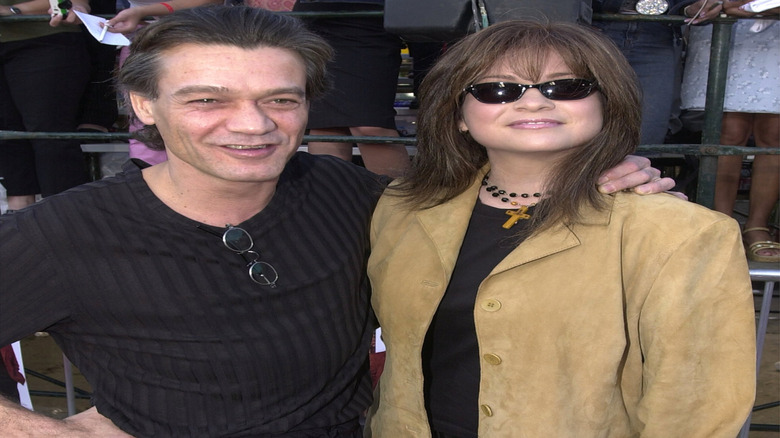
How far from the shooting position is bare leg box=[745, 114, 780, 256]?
3223 millimetres

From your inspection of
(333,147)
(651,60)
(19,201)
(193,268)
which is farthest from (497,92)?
(19,201)

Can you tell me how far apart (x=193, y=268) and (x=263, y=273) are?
0.57 ft

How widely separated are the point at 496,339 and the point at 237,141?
31.3 inches

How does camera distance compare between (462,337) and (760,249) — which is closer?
(462,337)

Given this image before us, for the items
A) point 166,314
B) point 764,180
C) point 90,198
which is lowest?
point 764,180

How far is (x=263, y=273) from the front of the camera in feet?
6.07

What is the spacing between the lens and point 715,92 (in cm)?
248

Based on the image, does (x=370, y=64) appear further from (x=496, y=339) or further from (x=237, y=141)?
(x=496, y=339)

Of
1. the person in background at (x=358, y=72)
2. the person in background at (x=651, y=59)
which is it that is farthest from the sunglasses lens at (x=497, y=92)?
the person in background at (x=651, y=59)

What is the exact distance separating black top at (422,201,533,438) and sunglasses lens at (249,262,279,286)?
0.43 meters

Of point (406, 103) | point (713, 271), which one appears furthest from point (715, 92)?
point (406, 103)

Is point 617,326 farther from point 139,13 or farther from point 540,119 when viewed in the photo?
point 139,13

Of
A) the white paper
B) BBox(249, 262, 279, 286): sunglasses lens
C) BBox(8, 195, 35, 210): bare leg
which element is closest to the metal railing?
the white paper

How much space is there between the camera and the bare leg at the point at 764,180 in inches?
127
